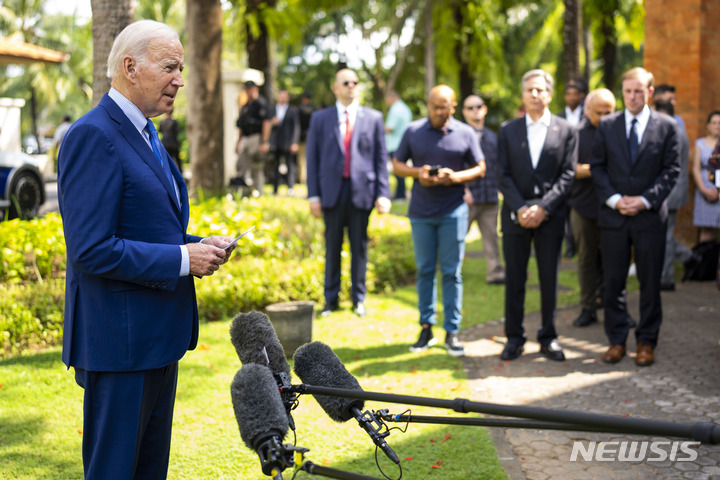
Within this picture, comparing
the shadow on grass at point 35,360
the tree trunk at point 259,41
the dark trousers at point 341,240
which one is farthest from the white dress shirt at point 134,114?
the tree trunk at point 259,41

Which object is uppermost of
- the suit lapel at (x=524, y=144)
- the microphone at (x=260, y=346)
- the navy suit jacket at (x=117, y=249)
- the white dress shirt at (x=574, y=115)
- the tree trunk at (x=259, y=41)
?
the tree trunk at (x=259, y=41)

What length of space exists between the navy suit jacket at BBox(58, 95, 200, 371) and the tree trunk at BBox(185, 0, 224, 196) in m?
9.15

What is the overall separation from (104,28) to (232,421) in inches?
181

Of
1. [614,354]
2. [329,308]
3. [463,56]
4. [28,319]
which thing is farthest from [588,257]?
[463,56]

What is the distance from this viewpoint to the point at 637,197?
646cm

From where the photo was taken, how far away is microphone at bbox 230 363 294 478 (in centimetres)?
246

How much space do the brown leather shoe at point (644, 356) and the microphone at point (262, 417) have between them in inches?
189

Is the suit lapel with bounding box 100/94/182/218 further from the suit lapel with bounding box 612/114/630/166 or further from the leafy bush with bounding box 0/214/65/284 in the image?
the leafy bush with bounding box 0/214/65/284

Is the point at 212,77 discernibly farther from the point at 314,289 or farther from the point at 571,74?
the point at 571,74

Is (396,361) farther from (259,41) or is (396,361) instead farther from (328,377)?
(259,41)

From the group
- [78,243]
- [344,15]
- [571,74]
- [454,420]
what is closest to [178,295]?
[78,243]

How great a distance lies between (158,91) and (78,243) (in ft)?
2.23

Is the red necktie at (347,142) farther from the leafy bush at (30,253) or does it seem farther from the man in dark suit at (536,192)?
the leafy bush at (30,253)

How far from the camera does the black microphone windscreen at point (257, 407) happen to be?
2.52 m
